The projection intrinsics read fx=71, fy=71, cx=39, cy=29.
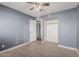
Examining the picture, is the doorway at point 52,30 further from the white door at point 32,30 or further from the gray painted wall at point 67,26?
the white door at point 32,30

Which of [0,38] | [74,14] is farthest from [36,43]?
[74,14]

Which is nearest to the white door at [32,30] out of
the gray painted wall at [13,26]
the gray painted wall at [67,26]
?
the gray painted wall at [13,26]

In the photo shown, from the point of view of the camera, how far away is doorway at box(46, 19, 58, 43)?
1.99 m

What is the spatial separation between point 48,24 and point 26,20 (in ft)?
2.06

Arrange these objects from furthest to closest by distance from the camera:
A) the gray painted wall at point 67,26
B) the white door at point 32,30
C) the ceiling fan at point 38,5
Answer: the white door at point 32,30
the gray painted wall at point 67,26
the ceiling fan at point 38,5

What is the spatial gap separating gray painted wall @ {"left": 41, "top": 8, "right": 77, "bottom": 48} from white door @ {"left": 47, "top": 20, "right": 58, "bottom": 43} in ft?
0.37

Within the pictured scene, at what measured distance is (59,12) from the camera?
6.68ft

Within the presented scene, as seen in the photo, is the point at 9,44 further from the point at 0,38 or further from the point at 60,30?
the point at 60,30

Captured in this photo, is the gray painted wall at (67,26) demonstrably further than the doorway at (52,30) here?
No

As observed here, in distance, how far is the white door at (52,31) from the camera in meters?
1.99

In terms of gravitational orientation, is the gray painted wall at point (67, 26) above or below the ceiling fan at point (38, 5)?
below

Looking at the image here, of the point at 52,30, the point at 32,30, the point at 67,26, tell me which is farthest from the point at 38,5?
the point at 67,26

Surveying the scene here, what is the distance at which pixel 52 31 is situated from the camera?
206cm

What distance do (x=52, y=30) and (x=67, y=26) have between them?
1.37 feet
